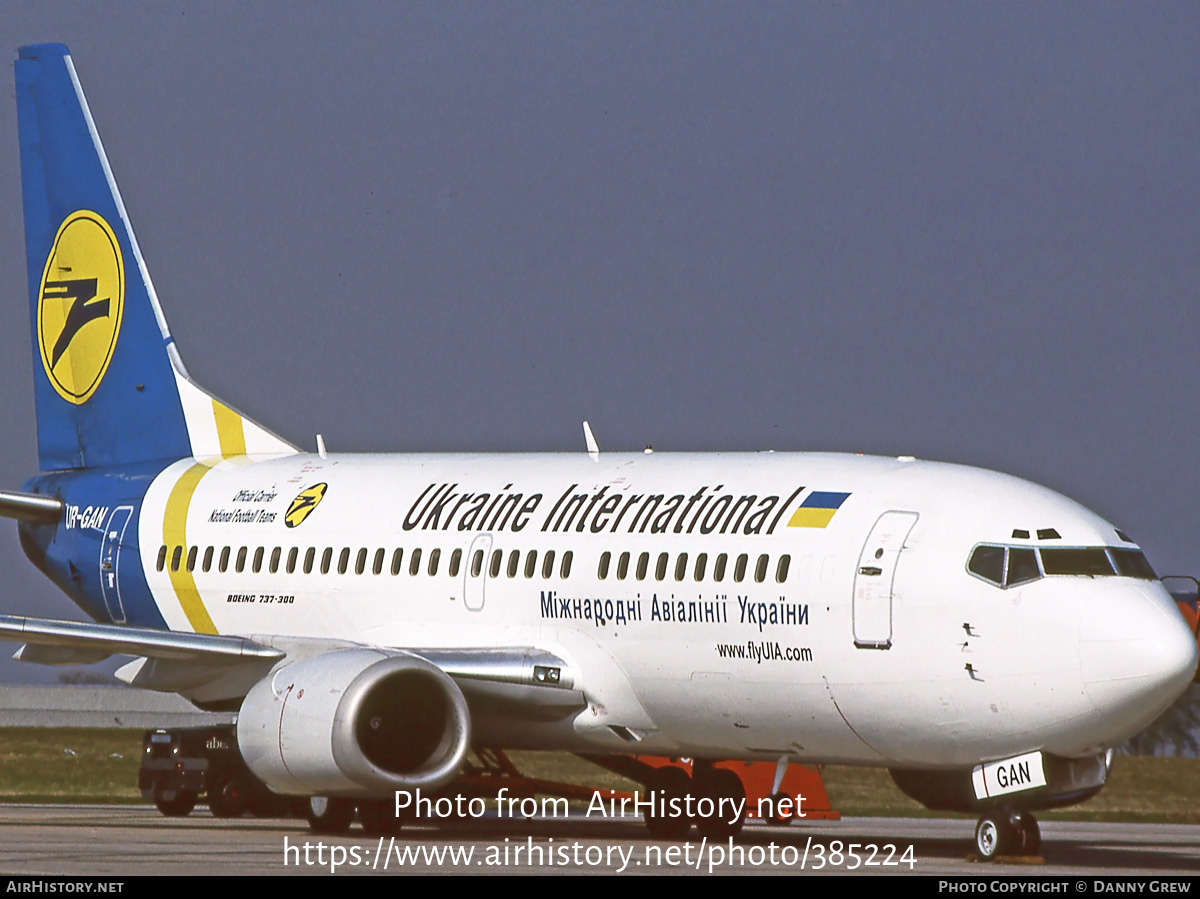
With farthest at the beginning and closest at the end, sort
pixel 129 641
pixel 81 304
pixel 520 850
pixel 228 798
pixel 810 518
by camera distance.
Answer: pixel 81 304, pixel 228 798, pixel 129 641, pixel 520 850, pixel 810 518

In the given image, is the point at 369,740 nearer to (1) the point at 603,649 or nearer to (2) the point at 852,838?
(1) the point at 603,649

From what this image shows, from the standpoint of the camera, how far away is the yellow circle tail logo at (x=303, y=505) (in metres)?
27.2

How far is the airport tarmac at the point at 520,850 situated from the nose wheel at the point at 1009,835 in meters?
0.16

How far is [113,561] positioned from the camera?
96.0 feet

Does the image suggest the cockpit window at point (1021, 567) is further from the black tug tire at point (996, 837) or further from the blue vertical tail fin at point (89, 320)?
the blue vertical tail fin at point (89, 320)

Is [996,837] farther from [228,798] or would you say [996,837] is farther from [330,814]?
[228,798]

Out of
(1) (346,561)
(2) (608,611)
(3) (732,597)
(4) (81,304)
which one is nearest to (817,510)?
(3) (732,597)

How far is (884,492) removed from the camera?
21.8 m

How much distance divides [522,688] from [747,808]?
6.00 metres

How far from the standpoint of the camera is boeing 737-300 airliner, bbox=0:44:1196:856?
20234 millimetres

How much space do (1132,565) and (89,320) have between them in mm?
17529

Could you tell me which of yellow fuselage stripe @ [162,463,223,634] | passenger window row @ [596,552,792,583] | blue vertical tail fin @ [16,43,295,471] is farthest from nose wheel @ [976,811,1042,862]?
blue vertical tail fin @ [16,43,295,471]

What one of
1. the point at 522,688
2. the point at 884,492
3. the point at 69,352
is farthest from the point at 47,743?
the point at 884,492

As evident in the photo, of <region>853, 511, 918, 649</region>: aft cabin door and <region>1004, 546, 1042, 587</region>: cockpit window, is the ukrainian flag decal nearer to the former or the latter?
<region>853, 511, 918, 649</region>: aft cabin door
